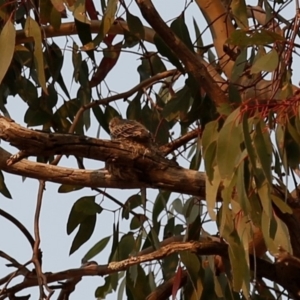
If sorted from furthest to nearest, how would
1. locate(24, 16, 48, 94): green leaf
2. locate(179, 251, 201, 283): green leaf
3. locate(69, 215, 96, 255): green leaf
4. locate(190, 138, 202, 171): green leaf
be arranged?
locate(69, 215, 96, 255): green leaf, locate(190, 138, 202, 171): green leaf, locate(179, 251, 201, 283): green leaf, locate(24, 16, 48, 94): green leaf

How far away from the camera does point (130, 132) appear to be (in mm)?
1417

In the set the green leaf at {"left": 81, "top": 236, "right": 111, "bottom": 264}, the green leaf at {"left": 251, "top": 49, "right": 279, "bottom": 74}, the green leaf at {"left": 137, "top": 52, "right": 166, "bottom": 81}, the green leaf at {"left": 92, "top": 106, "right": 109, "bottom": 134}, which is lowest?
the green leaf at {"left": 81, "top": 236, "right": 111, "bottom": 264}

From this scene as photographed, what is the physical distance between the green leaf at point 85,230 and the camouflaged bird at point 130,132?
359 millimetres

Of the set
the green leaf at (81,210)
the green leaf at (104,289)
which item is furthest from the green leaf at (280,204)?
the green leaf at (104,289)

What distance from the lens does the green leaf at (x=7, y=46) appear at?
1.30 m

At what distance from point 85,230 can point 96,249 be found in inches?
7.3

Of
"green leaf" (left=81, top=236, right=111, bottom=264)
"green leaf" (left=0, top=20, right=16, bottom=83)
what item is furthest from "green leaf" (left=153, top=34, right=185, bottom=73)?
"green leaf" (left=81, top=236, right=111, bottom=264)

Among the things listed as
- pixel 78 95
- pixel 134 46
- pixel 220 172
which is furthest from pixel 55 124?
pixel 220 172

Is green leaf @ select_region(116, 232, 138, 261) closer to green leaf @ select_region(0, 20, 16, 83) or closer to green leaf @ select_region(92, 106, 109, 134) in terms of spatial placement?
green leaf @ select_region(92, 106, 109, 134)

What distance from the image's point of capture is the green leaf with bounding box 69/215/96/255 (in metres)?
1.77

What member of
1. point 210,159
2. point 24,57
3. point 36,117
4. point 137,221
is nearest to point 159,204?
point 137,221

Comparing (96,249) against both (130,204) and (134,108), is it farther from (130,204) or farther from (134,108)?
(134,108)

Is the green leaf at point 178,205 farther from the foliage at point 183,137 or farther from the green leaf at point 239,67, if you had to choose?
the green leaf at point 239,67

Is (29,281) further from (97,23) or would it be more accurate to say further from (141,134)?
(97,23)
